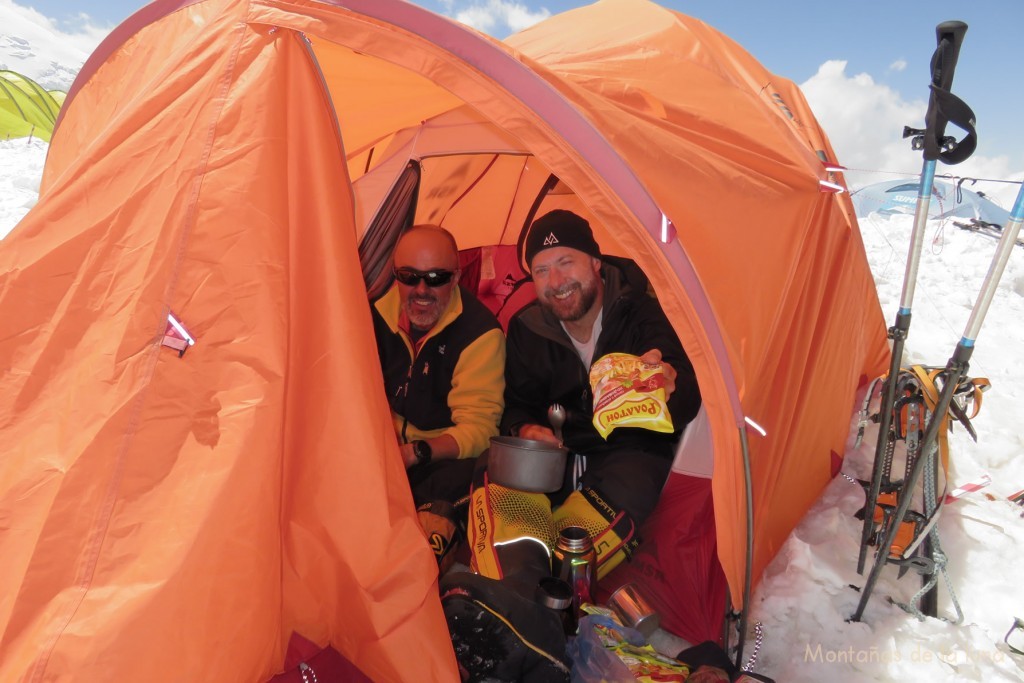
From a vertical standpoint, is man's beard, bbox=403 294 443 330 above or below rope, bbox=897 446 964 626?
above

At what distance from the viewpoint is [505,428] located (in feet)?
7.88

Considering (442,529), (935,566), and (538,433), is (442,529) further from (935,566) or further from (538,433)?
(935,566)

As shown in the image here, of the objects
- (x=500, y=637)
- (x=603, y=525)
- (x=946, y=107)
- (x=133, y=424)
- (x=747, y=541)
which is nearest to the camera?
(x=133, y=424)

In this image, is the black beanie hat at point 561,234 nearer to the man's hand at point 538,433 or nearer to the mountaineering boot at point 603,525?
the man's hand at point 538,433

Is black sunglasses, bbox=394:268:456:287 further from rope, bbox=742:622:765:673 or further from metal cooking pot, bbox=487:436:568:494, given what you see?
rope, bbox=742:622:765:673

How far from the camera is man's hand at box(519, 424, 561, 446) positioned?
2.28m

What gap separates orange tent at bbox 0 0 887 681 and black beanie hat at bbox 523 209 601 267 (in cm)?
61

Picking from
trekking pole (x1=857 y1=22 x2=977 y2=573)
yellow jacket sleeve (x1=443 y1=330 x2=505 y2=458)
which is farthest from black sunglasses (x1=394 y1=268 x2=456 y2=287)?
trekking pole (x1=857 y1=22 x2=977 y2=573)

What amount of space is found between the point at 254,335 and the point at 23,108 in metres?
11.2

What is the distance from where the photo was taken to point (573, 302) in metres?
2.41

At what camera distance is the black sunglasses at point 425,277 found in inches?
97.1

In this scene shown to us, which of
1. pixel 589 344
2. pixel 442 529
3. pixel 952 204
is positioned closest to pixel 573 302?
pixel 589 344

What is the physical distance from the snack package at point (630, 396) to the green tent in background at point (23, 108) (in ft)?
33.8

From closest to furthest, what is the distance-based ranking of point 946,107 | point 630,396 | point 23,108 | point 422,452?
1. point 946,107
2. point 630,396
3. point 422,452
4. point 23,108
